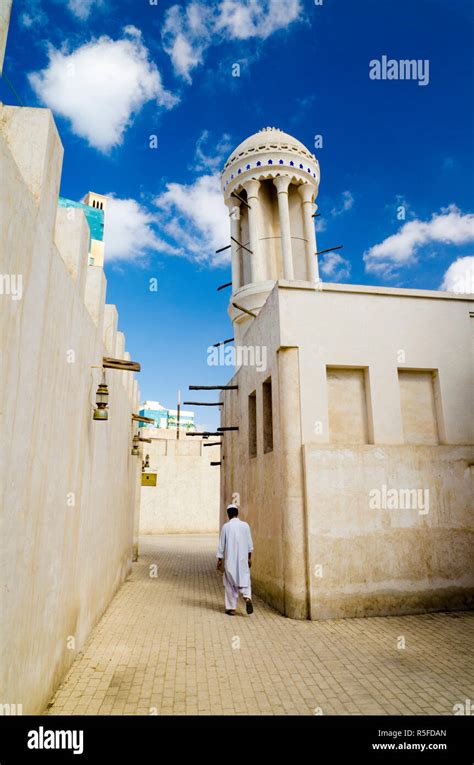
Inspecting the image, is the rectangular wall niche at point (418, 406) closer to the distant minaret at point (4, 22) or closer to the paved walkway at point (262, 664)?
the paved walkway at point (262, 664)

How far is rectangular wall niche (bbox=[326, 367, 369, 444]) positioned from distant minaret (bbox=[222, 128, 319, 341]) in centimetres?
685

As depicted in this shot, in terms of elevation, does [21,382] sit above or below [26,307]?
below

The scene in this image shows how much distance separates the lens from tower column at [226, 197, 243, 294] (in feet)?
54.6

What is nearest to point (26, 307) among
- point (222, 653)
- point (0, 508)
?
point (0, 508)

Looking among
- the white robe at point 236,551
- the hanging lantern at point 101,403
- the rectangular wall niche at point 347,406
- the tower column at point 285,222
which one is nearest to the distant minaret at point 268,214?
the tower column at point 285,222

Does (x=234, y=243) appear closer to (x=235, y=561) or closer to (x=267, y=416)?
(x=267, y=416)

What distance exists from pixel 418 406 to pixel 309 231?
983 centimetres

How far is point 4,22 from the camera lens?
8.88 feet

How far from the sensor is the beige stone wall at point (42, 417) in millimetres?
3043
